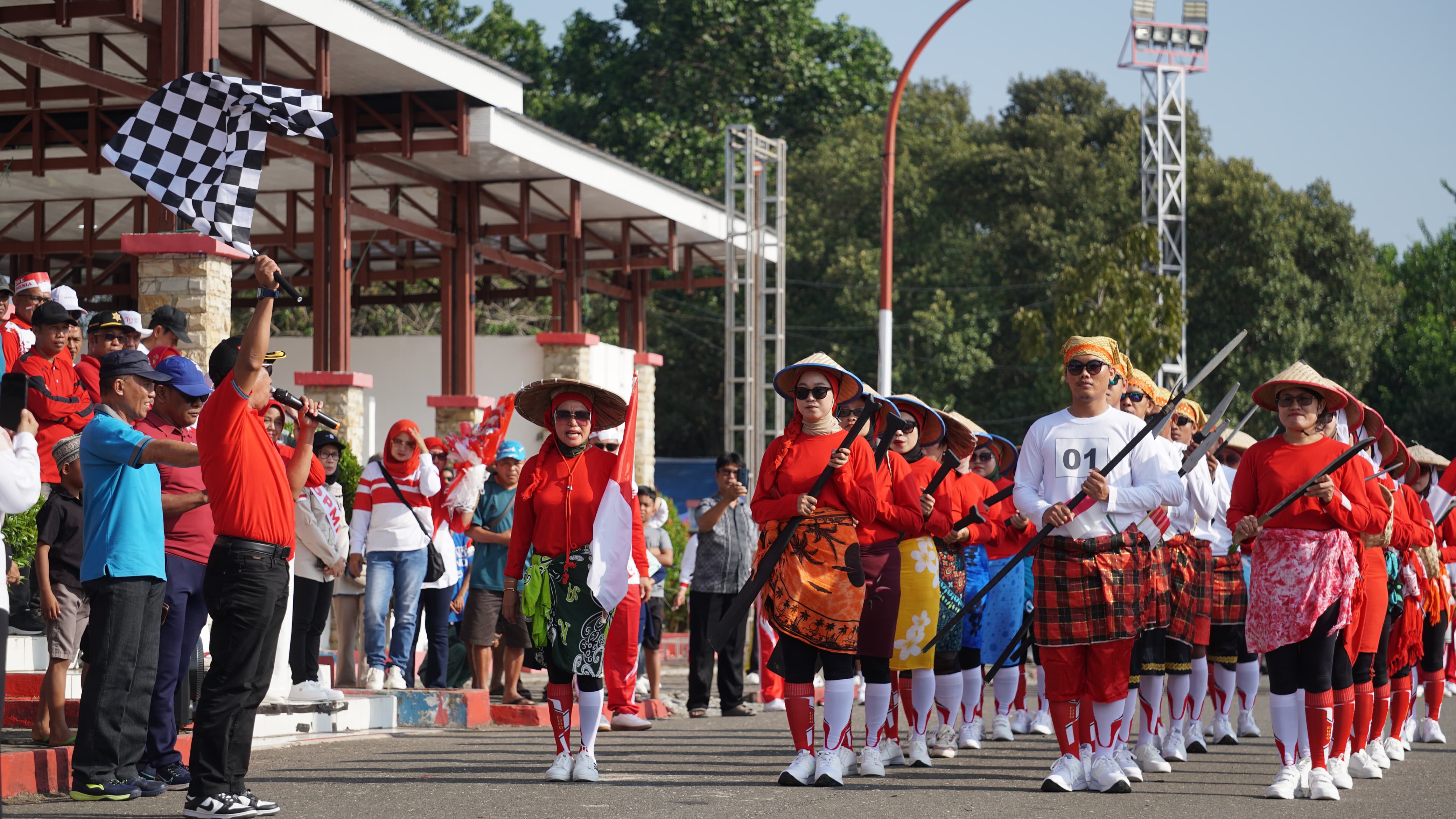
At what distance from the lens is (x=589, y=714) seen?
781cm

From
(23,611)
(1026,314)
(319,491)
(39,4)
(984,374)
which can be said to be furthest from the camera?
(984,374)

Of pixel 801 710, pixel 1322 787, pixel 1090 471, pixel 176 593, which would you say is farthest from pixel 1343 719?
pixel 176 593

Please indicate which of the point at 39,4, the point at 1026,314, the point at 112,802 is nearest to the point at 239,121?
the point at 112,802

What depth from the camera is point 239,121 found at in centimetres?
779

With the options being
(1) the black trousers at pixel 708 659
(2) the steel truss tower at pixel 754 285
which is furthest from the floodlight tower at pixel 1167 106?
(1) the black trousers at pixel 708 659

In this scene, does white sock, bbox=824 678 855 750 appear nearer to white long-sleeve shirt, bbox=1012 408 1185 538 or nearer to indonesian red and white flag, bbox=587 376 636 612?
indonesian red and white flag, bbox=587 376 636 612

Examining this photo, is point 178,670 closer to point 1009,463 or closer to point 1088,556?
point 1088,556

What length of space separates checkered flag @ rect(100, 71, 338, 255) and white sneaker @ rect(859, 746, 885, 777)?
3896 millimetres

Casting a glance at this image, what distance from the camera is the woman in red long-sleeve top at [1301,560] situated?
7691mm

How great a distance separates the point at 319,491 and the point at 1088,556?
5.11 metres

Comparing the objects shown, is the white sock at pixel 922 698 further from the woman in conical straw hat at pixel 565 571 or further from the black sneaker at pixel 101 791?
the black sneaker at pixel 101 791

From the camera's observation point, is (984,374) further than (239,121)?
Yes

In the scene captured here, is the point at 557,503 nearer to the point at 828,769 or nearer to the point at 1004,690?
the point at 828,769

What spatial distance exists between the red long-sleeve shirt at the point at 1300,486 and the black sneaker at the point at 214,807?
15.8 feet
